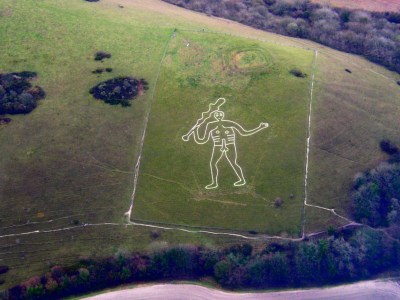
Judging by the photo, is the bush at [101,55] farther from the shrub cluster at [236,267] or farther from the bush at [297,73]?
the shrub cluster at [236,267]

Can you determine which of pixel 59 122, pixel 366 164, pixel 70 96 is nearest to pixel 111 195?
pixel 59 122

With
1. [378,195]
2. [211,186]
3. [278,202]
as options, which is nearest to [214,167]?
[211,186]

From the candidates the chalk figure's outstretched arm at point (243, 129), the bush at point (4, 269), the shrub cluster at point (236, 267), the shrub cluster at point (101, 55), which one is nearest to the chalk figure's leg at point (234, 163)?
the chalk figure's outstretched arm at point (243, 129)

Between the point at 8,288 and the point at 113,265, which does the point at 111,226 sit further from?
the point at 8,288

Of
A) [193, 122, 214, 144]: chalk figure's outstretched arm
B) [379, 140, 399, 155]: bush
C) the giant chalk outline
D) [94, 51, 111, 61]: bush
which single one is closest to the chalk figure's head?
the giant chalk outline

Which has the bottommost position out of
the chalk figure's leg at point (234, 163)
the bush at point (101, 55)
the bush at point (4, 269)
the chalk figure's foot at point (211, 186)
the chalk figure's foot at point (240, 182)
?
the bush at point (4, 269)

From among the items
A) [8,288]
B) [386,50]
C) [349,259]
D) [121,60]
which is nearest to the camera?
[8,288]

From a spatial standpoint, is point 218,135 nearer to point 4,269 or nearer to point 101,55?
point 101,55
